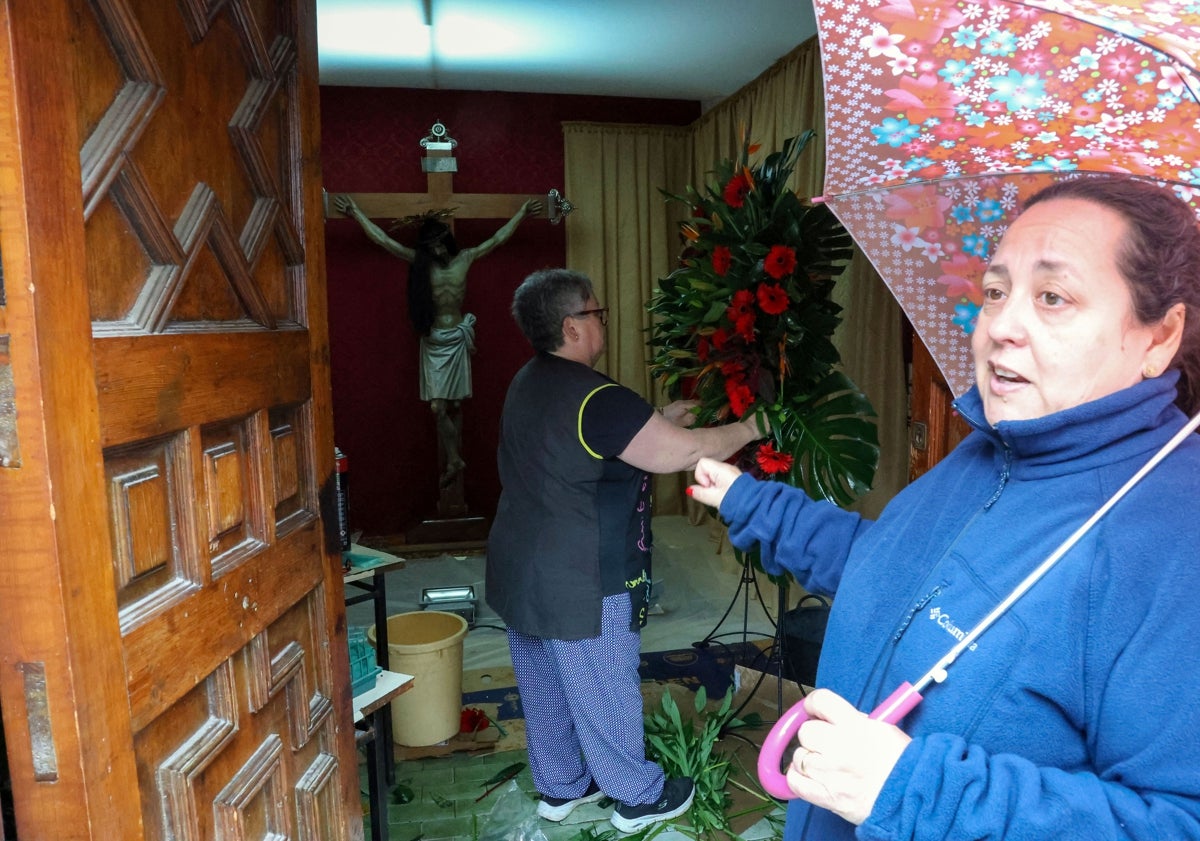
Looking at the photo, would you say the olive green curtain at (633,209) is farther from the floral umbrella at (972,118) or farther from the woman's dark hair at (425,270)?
the floral umbrella at (972,118)

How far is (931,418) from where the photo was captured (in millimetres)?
1797

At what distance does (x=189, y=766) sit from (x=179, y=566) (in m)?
0.24

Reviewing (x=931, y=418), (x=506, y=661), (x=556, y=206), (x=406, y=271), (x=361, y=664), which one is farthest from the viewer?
(x=406, y=271)

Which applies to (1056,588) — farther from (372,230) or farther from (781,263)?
(372,230)

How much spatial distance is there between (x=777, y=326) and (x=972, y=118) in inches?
51.6

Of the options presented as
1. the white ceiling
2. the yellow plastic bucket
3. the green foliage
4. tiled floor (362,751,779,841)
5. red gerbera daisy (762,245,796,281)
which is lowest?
tiled floor (362,751,779,841)

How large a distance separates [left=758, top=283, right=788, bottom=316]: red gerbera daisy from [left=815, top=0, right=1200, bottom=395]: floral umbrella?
979 millimetres

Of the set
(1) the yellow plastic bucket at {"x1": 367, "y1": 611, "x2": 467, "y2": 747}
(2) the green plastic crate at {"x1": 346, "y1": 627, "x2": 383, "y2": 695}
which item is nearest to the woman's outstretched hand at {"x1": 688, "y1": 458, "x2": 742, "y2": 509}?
(2) the green plastic crate at {"x1": 346, "y1": 627, "x2": 383, "y2": 695}

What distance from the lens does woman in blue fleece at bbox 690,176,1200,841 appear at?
2.24 feet

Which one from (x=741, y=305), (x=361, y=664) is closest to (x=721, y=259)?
(x=741, y=305)

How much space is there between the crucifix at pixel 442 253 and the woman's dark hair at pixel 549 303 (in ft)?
8.61

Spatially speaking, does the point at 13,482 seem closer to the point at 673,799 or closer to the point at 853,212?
the point at 853,212

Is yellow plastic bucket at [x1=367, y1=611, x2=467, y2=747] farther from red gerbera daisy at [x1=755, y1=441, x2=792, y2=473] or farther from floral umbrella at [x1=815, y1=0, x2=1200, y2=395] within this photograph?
floral umbrella at [x1=815, y1=0, x2=1200, y2=395]

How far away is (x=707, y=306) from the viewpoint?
2.39 m
